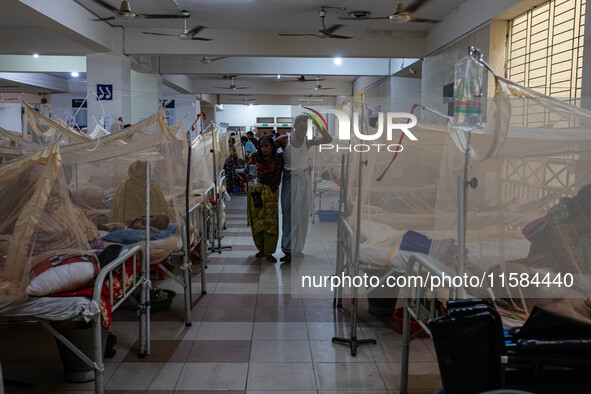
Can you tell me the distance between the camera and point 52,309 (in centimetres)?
224

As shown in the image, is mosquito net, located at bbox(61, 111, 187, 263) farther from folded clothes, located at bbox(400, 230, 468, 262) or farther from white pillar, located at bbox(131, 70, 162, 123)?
white pillar, located at bbox(131, 70, 162, 123)

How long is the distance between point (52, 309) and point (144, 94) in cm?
916

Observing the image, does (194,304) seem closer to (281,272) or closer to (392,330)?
(281,272)

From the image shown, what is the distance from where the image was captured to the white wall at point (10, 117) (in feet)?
53.0

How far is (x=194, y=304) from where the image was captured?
4180 mm

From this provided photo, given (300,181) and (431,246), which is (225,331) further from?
(431,246)

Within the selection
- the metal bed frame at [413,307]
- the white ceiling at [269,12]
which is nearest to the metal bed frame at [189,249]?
the metal bed frame at [413,307]

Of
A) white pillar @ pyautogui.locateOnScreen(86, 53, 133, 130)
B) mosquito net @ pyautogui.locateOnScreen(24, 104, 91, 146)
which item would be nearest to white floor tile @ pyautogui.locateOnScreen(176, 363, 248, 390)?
mosquito net @ pyautogui.locateOnScreen(24, 104, 91, 146)

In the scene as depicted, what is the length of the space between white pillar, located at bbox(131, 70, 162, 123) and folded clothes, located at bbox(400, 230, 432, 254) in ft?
24.8

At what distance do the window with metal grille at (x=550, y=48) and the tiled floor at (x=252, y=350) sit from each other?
2540 millimetres

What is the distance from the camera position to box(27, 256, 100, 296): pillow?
2297 mm

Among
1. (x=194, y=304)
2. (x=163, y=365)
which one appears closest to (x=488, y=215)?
(x=163, y=365)

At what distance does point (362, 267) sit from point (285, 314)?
87 centimetres

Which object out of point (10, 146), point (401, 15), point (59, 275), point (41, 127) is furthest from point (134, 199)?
point (401, 15)
